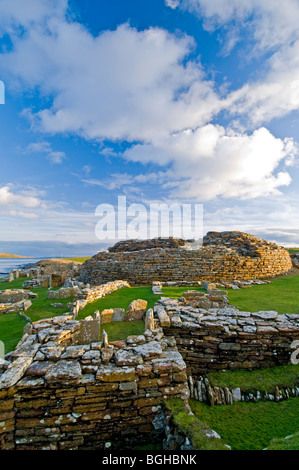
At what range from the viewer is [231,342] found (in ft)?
17.3

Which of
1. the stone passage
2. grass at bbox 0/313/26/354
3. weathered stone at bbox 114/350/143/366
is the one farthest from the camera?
the stone passage

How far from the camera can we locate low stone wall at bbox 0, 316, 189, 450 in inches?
128

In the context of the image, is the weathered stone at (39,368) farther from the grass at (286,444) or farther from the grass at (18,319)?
the grass at (286,444)

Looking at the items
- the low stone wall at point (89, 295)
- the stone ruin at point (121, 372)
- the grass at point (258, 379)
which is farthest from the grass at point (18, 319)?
the grass at point (258, 379)

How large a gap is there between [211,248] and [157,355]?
13165 mm

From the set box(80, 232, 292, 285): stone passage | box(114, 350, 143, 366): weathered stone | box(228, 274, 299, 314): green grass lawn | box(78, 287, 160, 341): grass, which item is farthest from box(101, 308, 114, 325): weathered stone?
box(80, 232, 292, 285): stone passage

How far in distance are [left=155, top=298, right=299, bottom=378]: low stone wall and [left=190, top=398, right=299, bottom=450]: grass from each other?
1108mm

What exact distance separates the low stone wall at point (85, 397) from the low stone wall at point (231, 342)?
63.5 inches

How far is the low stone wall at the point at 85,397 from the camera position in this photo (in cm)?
325

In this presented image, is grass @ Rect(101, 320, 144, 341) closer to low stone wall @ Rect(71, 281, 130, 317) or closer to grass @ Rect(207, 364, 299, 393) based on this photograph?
low stone wall @ Rect(71, 281, 130, 317)

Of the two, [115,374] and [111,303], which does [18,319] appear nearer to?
[111,303]

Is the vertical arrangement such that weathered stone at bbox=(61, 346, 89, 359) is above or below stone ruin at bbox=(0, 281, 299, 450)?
above

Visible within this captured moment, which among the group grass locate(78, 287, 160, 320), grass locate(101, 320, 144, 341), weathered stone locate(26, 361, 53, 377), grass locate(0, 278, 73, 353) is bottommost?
grass locate(0, 278, 73, 353)

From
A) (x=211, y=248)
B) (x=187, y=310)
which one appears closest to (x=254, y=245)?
(x=211, y=248)
